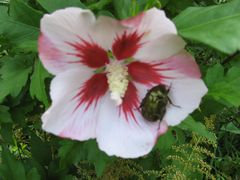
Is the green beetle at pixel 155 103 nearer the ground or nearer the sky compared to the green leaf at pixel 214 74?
nearer the sky

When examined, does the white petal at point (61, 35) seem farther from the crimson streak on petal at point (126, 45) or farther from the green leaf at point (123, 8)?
the green leaf at point (123, 8)

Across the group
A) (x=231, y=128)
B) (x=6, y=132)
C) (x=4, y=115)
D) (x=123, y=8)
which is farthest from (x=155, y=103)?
(x=231, y=128)

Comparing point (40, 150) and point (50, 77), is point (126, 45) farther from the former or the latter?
point (40, 150)

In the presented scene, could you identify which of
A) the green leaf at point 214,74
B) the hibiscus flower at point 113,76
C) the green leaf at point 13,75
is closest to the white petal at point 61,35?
the hibiscus flower at point 113,76

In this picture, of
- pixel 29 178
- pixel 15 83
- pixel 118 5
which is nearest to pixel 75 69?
pixel 118 5

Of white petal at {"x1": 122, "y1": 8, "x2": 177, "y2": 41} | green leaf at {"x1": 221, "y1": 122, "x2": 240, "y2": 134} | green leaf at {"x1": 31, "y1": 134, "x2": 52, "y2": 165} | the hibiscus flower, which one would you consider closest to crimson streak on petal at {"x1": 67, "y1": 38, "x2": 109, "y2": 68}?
the hibiscus flower

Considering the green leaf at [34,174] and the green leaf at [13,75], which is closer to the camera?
the green leaf at [13,75]
